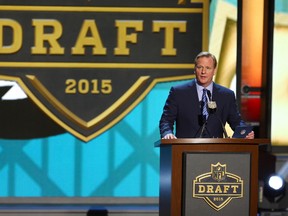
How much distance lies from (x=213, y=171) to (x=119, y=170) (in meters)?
1.90

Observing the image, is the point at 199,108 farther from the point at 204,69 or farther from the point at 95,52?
the point at 95,52

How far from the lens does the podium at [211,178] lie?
92.5 inches

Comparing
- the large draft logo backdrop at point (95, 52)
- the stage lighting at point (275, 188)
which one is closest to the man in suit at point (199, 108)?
the large draft logo backdrop at point (95, 52)

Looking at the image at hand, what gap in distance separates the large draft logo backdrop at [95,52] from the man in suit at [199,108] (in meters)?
1.54

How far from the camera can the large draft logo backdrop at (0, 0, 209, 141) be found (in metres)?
4.16

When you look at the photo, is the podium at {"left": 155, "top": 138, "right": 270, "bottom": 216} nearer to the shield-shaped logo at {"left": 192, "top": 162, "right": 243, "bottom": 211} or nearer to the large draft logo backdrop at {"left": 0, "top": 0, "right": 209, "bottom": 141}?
the shield-shaped logo at {"left": 192, "top": 162, "right": 243, "bottom": 211}

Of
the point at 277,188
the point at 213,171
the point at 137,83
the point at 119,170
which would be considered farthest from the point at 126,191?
the point at 213,171

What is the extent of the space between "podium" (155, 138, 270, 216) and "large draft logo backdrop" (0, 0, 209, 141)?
185 cm

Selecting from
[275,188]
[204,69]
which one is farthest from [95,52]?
[204,69]

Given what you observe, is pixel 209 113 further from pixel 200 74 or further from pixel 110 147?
pixel 110 147

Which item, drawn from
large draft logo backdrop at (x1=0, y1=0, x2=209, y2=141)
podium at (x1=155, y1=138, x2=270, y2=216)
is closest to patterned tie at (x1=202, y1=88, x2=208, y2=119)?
podium at (x1=155, y1=138, x2=270, y2=216)

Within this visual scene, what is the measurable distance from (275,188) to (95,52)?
1671 millimetres

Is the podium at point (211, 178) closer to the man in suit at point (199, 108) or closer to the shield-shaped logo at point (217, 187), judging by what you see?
the shield-shaped logo at point (217, 187)

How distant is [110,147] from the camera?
4.18 metres
